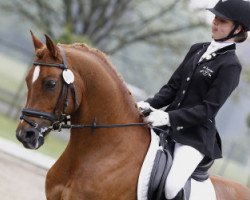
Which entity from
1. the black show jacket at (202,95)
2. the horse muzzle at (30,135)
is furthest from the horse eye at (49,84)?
the black show jacket at (202,95)

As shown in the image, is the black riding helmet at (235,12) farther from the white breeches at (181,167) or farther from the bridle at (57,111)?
the bridle at (57,111)

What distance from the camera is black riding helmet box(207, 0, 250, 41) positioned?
182 inches

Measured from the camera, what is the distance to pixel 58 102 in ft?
13.4

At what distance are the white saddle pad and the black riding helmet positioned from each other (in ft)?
3.35

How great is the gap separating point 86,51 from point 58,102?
54 cm

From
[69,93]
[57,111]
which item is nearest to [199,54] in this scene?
[69,93]

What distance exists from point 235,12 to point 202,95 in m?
0.70

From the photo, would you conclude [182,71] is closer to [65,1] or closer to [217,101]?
[217,101]

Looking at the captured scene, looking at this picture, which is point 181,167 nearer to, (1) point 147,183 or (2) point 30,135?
(1) point 147,183

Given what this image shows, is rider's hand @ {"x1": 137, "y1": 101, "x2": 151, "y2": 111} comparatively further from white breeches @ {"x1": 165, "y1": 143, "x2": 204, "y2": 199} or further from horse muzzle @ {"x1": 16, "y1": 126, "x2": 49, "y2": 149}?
horse muzzle @ {"x1": 16, "y1": 126, "x2": 49, "y2": 149}

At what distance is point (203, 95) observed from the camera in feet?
15.2

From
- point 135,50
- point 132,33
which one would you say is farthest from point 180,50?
point 135,50

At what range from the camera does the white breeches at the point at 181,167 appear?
4512 millimetres

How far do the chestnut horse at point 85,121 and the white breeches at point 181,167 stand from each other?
0.87ft
